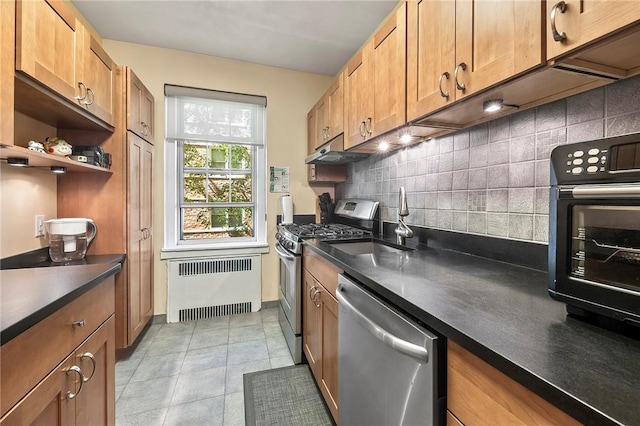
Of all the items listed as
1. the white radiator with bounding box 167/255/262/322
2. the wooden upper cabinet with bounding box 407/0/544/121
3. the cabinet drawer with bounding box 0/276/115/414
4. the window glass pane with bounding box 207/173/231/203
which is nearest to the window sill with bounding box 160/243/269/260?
the white radiator with bounding box 167/255/262/322

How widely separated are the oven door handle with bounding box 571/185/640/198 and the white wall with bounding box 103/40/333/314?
2.65 m

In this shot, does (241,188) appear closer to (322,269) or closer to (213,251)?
(213,251)

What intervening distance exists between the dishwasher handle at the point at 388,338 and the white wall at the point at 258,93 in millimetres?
2089

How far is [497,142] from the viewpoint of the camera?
129 centimetres

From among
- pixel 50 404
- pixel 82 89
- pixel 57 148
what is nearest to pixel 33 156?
pixel 57 148

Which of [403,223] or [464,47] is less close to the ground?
[464,47]

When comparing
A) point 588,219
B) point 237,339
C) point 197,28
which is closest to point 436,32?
point 588,219

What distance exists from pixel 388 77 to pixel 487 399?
1.47 meters

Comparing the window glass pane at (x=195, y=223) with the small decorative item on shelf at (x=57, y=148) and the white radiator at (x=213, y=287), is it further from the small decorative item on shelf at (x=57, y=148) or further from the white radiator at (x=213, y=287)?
the small decorative item on shelf at (x=57, y=148)

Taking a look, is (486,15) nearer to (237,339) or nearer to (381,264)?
(381,264)

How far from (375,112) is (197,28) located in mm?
1843

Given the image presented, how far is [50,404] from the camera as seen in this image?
0.79 m

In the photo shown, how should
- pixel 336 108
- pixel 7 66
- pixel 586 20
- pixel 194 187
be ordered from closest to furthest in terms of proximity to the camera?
pixel 586 20 → pixel 7 66 → pixel 336 108 → pixel 194 187

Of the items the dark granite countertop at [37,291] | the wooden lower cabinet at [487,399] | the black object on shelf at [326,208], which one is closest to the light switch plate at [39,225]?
the dark granite countertop at [37,291]
